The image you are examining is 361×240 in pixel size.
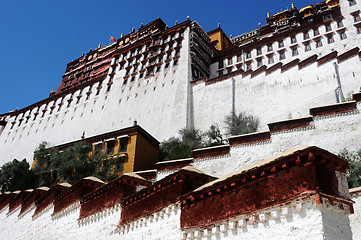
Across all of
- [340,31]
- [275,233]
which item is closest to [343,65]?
[340,31]

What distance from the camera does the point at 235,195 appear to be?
5.85m

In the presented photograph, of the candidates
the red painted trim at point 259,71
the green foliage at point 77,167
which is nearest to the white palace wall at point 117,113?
the red painted trim at point 259,71

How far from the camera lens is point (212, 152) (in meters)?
15.9

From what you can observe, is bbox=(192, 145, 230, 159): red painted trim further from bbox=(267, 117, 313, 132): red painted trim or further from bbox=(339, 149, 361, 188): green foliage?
bbox=(339, 149, 361, 188): green foliage

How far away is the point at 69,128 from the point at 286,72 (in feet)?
83.3

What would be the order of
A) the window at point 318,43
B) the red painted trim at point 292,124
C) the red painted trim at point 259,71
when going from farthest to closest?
the window at point 318,43
the red painted trim at point 259,71
the red painted trim at point 292,124

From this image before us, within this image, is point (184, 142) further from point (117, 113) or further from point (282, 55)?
point (282, 55)

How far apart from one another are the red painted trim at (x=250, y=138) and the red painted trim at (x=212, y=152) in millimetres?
409

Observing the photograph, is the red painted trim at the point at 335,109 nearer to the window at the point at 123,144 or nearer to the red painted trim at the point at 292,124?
the red painted trim at the point at 292,124

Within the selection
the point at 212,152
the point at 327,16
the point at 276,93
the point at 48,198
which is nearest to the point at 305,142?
the point at 212,152

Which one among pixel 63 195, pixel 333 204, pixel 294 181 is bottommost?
pixel 333 204

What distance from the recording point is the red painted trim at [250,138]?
49.6 ft

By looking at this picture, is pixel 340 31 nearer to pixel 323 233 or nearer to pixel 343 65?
pixel 343 65

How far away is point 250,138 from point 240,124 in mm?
8860
